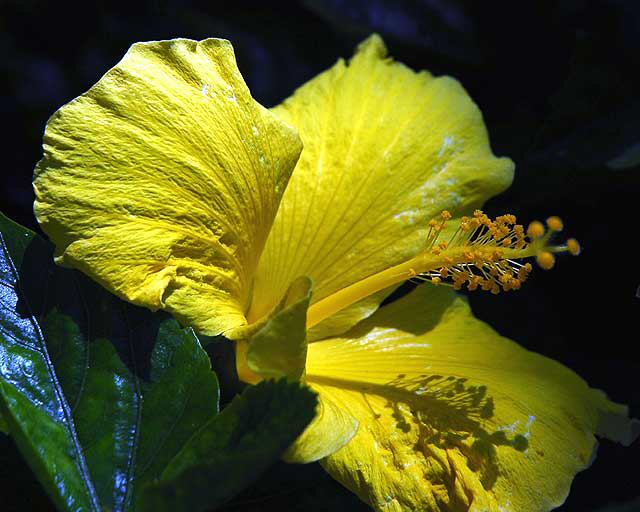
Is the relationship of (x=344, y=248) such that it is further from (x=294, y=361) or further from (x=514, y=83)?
(x=514, y=83)

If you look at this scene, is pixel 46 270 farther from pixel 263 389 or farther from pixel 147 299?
pixel 263 389

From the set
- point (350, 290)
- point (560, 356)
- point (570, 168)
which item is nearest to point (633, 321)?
point (560, 356)

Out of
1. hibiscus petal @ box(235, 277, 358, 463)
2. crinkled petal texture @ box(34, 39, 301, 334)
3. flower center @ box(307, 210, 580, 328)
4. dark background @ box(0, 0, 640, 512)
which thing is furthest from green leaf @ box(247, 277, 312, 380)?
dark background @ box(0, 0, 640, 512)

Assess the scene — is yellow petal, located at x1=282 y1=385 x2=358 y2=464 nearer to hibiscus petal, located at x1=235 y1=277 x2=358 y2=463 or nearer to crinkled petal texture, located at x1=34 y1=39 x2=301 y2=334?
hibiscus petal, located at x1=235 y1=277 x2=358 y2=463

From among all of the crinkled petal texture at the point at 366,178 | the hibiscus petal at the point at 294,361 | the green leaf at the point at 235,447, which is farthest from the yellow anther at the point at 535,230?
the green leaf at the point at 235,447

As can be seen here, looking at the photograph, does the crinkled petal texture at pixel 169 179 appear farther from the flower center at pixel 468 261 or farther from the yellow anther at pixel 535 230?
the yellow anther at pixel 535 230
